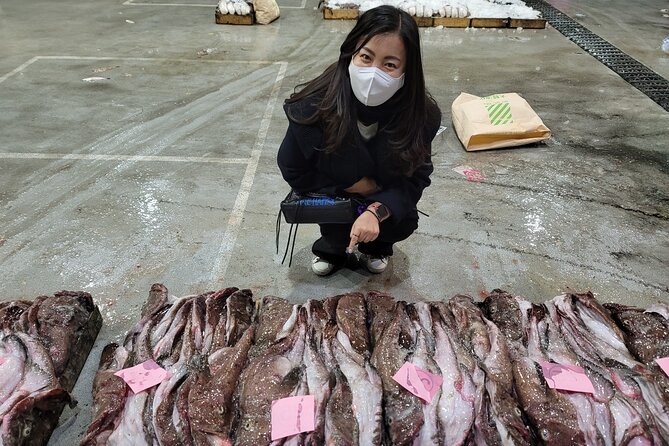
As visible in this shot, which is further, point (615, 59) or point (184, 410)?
point (615, 59)

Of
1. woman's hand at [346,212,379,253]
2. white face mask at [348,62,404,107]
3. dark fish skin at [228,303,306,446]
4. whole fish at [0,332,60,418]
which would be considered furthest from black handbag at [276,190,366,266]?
whole fish at [0,332,60,418]

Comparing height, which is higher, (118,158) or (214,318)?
(214,318)

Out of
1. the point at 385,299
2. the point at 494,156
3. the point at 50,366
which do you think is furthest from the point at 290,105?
the point at 494,156

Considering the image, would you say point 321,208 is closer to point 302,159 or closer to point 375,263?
point 302,159

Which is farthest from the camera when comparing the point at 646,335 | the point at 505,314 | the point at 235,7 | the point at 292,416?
the point at 235,7

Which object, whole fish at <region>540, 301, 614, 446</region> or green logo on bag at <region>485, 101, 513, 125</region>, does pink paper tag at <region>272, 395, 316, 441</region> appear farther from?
green logo on bag at <region>485, 101, 513, 125</region>

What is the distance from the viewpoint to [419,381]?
2.06 m

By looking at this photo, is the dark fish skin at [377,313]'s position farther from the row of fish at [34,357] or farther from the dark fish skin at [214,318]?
the row of fish at [34,357]

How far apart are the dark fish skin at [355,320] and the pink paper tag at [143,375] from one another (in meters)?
0.84

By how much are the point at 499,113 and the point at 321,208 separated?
3.13 meters

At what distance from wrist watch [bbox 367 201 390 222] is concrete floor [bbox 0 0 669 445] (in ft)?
2.67

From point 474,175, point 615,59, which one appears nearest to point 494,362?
point 474,175

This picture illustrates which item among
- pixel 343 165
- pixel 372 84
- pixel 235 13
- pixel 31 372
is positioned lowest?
pixel 31 372

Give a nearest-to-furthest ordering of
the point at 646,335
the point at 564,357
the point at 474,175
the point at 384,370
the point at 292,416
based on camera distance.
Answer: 1. the point at 292,416
2. the point at 384,370
3. the point at 564,357
4. the point at 646,335
5. the point at 474,175
